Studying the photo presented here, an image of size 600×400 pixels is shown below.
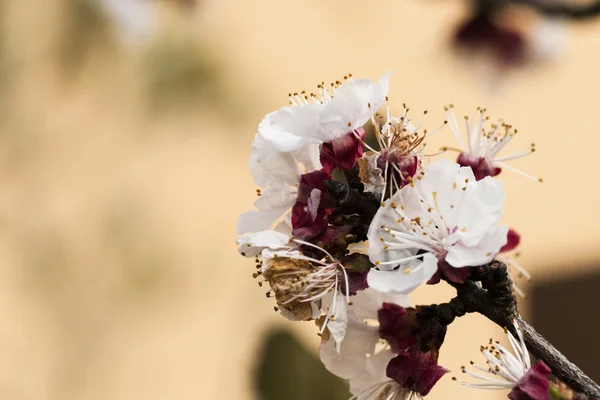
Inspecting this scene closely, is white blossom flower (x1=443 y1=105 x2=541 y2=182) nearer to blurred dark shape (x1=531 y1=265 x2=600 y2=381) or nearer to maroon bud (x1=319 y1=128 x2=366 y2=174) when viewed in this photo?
maroon bud (x1=319 y1=128 x2=366 y2=174)

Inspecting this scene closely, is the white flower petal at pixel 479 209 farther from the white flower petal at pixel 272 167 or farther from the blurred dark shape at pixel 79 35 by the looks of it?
the blurred dark shape at pixel 79 35

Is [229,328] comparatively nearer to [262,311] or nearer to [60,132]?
[262,311]

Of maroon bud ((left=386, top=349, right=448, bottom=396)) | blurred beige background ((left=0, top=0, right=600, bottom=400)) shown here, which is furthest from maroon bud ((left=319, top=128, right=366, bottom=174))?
blurred beige background ((left=0, top=0, right=600, bottom=400))

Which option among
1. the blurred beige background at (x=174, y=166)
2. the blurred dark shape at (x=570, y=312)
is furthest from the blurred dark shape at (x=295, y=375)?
the blurred dark shape at (x=570, y=312)

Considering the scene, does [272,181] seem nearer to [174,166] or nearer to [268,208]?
[268,208]

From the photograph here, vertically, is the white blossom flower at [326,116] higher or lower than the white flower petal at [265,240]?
higher

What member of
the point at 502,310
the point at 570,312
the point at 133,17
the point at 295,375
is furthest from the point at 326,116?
the point at 570,312
